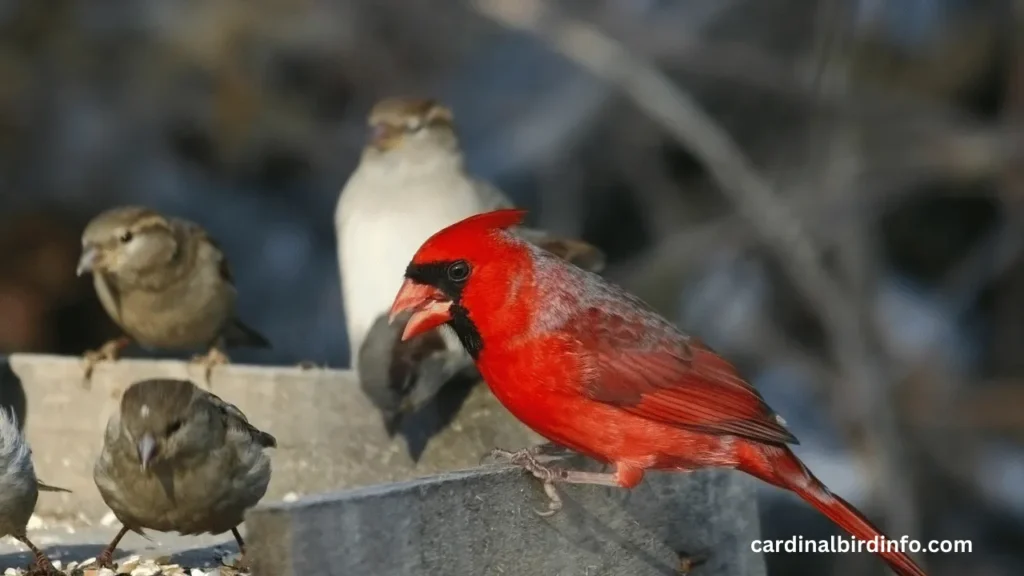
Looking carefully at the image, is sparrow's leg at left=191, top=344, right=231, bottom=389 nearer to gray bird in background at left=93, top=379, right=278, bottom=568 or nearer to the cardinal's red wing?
gray bird in background at left=93, top=379, right=278, bottom=568

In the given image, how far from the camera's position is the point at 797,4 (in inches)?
316

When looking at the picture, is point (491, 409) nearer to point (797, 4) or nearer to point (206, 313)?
point (206, 313)

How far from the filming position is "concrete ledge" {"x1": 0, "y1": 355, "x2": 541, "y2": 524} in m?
3.55

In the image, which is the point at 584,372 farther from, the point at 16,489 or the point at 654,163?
the point at 654,163

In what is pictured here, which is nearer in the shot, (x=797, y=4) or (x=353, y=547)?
(x=353, y=547)

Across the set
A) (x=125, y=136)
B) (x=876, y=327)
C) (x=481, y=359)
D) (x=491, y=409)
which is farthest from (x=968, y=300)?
(x=481, y=359)

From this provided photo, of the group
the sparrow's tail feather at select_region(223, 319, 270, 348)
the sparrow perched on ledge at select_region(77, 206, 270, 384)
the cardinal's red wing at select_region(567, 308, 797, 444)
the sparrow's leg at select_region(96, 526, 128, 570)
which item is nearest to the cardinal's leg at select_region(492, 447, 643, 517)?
the cardinal's red wing at select_region(567, 308, 797, 444)

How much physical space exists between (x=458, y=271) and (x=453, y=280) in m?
0.02

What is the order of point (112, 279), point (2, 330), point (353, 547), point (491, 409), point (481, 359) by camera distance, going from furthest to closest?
point (2, 330)
point (112, 279)
point (491, 409)
point (481, 359)
point (353, 547)

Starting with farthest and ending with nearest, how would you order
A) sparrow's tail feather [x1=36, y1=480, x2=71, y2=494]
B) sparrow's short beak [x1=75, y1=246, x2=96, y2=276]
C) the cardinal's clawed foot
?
sparrow's short beak [x1=75, y1=246, x2=96, y2=276] → sparrow's tail feather [x1=36, y1=480, x2=71, y2=494] → the cardinal's clawed foot

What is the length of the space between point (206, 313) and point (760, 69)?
4155 millimetres

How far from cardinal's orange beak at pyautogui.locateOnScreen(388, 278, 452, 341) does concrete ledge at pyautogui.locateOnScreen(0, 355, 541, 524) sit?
0.67 metres

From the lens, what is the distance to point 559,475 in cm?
272

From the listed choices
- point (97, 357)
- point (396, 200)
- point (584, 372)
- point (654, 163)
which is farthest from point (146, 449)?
point (654, 163)
